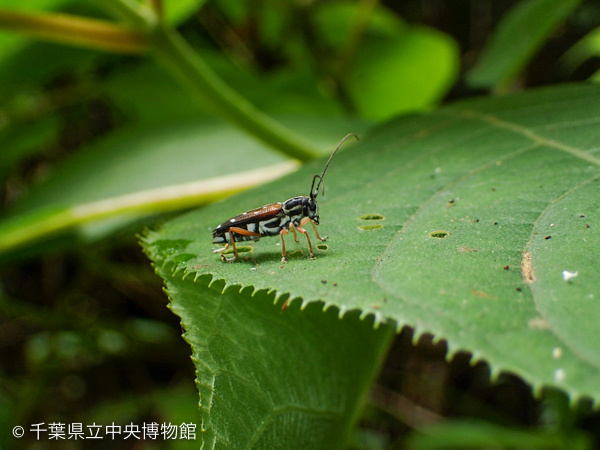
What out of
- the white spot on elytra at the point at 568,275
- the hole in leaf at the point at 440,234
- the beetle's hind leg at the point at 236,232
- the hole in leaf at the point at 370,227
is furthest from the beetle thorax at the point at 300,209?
the white spot on elytra at the point at 568,275

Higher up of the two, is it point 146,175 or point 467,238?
point 146,175

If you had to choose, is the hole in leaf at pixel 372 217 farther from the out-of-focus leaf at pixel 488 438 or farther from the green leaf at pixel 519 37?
the out-of-focus leaf at pixel 488 438

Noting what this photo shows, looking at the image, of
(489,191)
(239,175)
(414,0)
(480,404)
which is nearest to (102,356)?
(239,175)

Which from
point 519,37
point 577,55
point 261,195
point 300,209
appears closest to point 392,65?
point 519,37

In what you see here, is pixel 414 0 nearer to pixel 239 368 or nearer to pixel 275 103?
pixel 275 103

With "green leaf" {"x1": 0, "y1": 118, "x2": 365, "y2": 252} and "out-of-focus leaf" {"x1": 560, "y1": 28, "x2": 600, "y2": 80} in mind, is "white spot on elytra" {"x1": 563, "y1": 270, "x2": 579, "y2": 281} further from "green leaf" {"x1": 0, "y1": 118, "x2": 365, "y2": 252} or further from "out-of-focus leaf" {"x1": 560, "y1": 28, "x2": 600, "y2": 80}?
"out-of-focus leaf" {"x1": 560, "y1": 28, "x2": 600, "y2": 80}

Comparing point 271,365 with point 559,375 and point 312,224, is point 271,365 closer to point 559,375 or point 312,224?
point 312,224

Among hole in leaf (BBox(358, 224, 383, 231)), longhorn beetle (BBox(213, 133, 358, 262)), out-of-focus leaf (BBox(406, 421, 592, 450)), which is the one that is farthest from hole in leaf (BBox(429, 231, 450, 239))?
out-of-focus leaf (BBox(406, 421, 592, 450))
